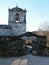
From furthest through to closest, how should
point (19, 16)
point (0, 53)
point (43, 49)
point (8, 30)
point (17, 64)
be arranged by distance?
1. point (8, 30)
2. point (19, 16)
3. point (43, 49)
4. point (0, 53)
5. point (17, 64)

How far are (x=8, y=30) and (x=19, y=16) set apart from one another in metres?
3.10

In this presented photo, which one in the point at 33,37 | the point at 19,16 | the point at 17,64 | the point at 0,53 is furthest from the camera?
the point at 19,16

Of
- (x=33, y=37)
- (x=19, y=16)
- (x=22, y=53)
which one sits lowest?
(x=22, y=53)

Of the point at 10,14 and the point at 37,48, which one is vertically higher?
the point at 10,14

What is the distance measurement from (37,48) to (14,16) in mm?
6101

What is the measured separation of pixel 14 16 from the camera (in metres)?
27.4

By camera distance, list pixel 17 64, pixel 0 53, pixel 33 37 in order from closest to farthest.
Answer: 1. pixel 17 64
2. pixel 0 53
3. pixel 33 37

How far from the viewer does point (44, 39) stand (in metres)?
24.7

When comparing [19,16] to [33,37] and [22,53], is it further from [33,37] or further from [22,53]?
[22,53]

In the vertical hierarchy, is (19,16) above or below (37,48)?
above

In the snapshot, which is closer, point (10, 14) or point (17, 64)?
point (17, 64)

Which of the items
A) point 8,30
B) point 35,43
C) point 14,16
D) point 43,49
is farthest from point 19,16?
point 43,49

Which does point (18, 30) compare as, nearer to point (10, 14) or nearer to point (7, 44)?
point (10, 14)

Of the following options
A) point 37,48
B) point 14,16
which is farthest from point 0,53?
point 14,16
